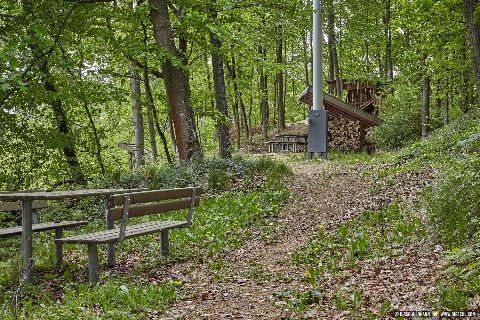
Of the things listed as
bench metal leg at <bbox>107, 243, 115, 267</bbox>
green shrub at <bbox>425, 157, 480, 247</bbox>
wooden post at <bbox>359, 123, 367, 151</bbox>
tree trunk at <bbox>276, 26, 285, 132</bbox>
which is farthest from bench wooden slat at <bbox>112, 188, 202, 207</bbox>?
tree trunk at <bbox>276, 26, 285, 132</bbox>

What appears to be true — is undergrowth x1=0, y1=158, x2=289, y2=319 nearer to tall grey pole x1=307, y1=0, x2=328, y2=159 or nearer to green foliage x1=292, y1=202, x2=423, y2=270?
green foliage x1=292, y1=202, x2=423, y2=270

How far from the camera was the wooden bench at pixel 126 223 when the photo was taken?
667cm

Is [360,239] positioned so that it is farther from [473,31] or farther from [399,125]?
[399,125]

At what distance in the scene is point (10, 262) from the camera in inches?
314

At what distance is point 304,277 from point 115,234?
2729 mm

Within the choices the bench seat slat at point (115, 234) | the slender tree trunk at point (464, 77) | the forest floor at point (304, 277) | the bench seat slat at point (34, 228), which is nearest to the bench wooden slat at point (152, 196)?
the bench seat slat at point (115, 234)

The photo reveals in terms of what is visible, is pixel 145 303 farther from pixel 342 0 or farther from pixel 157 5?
pixel 342 0

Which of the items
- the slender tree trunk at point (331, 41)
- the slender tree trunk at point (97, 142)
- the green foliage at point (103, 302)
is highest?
the slender tree trunk at point (331, 41)

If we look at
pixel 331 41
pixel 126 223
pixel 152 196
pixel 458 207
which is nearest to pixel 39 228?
pixel 126 223

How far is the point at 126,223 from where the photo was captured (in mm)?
7395

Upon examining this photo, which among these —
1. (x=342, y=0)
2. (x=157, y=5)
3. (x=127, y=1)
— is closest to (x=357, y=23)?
(x=342, y=0)

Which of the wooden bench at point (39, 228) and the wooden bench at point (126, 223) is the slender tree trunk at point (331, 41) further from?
the wooden bench at point (39, 228)

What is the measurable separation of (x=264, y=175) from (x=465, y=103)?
38.9 feet

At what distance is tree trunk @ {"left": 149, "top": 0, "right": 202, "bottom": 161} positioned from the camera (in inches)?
557
